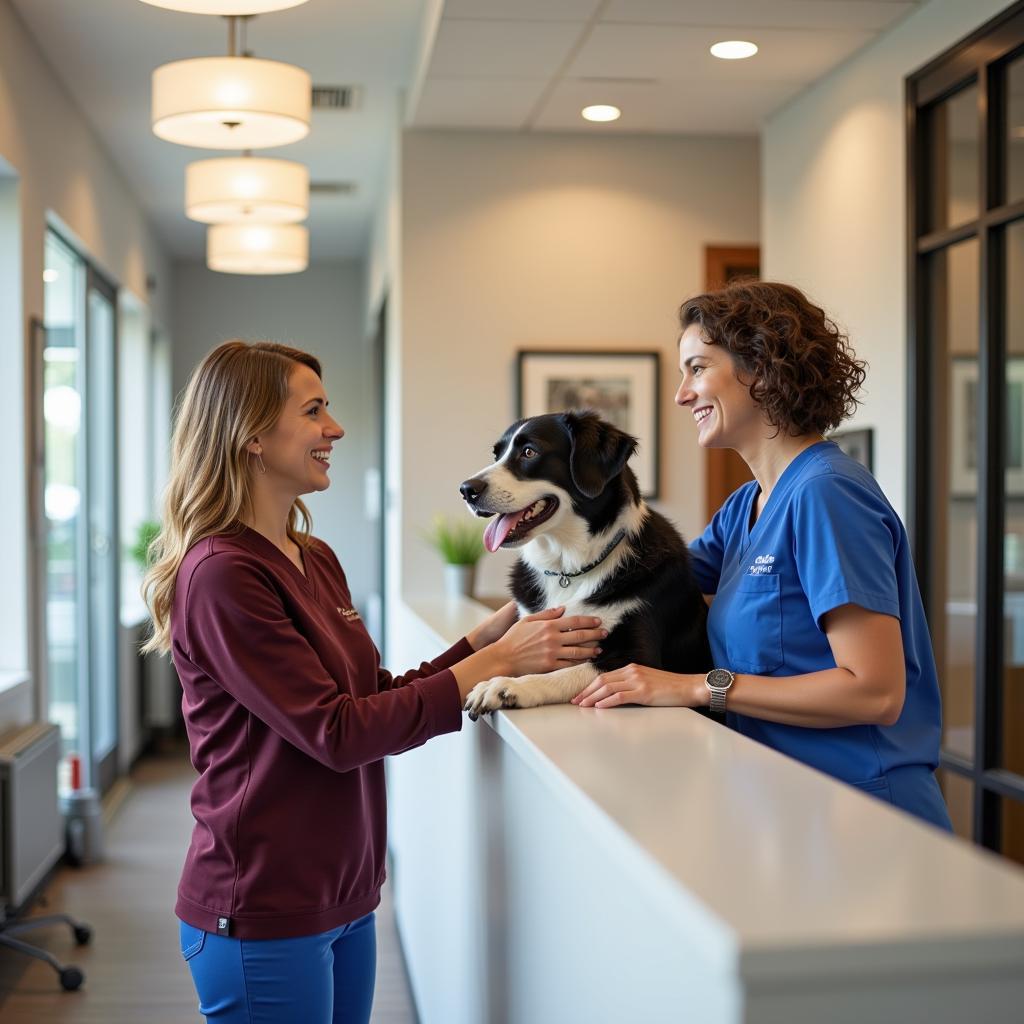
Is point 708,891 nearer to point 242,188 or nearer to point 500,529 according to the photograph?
point 500,529

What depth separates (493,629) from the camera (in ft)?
6.94

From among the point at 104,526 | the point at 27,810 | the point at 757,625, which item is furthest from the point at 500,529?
the point at 104,526

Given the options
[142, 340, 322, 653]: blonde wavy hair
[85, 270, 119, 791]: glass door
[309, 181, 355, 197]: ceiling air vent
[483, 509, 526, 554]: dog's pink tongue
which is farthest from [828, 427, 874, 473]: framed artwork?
[309, 181, 355, 197]: ceiling air vent

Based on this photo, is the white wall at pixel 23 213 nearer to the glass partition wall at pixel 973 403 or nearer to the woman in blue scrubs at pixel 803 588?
the glass partition wall at pixel 973 403

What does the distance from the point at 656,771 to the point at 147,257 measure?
7.46 meters

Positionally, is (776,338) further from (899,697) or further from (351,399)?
(351,399)

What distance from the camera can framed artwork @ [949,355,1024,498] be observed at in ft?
11.2

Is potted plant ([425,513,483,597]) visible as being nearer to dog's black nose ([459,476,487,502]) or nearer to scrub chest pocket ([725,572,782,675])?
dog's black nose ([459,476,487,502])

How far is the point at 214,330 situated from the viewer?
955 cm

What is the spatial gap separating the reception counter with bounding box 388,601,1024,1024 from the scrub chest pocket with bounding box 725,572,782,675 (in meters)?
0.17

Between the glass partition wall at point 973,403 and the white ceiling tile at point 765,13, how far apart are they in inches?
9.3

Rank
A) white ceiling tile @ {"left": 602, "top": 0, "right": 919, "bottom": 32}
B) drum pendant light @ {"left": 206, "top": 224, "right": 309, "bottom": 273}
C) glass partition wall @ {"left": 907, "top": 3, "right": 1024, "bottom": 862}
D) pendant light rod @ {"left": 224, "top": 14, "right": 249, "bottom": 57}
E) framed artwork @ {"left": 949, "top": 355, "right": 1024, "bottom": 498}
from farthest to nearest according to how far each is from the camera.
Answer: drum pendant light @ {"left": 206, "top": 224, "right": 309, "bottom": 273}
pendant light rod @ {"left": 224, "top": 14, "right": 249, "bottom": 57}
white ceiling tile @ {"left": 602, "top": 0, "right": 919, "bottom": 32}
framed artwork @ {"left": 949, "top": 355, "right": 1024, "bottom": 498}
glass partition wall @ {"left": 907, "top": 3, "right": 1024, "bottom": 862}

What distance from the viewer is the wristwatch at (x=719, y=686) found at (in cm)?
164

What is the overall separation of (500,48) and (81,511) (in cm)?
319
